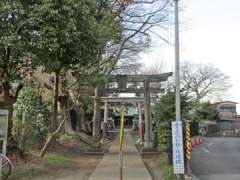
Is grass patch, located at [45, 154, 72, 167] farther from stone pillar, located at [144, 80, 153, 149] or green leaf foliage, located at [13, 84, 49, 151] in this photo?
stone pillar, located at [144, 80, 153, 149]

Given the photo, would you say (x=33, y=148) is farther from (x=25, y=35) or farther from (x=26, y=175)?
(x=25, y=35)

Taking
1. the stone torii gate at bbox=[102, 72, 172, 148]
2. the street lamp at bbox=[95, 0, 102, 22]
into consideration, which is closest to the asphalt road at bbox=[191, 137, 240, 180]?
the stone torii gate at bbox=[102, 72, 172, 148]

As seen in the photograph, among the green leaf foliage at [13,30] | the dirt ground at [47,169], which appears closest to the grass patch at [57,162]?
the dirt ground at [47,169]

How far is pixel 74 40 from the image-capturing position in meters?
13.1

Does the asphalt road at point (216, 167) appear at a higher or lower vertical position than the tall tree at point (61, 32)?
lower

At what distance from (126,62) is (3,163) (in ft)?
63.2

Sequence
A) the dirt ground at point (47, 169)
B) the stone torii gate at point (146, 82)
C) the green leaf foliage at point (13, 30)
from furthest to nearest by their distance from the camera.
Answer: the stone torii gate at point (146, 82) < the dirt ground at point (47, 169) < the green leaf foliage at point (13, 30)

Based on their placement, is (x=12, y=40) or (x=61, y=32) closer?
(x=12, y=40)

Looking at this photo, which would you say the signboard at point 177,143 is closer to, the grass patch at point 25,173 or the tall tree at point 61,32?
the tall tree at point 61,32

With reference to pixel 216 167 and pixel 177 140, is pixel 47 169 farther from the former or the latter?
pixel 216 167

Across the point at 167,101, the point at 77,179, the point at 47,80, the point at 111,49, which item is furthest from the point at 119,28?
the point at 47,80

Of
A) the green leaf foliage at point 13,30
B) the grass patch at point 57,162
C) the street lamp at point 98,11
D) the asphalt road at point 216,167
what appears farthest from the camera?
the street lamp at point 98,11

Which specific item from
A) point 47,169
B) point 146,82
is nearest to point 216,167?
point 47,169

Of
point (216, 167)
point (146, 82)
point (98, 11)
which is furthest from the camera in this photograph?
point (146, 82)
